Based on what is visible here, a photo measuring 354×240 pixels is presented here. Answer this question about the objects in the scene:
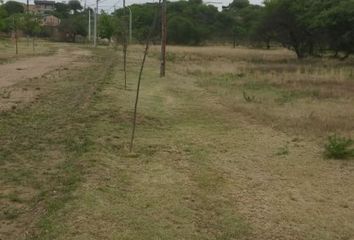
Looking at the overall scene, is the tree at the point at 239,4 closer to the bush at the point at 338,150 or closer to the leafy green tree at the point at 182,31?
the leafy green tree at the point at 182,31

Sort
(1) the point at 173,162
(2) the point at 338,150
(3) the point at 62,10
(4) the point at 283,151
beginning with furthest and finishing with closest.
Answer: (3) the point at 62,10, (4) the point at 283,151, (2) the point at 338,150, (1) the point at 173,162

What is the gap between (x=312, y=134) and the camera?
9758mm

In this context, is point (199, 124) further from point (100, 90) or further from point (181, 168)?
point (100, 90)

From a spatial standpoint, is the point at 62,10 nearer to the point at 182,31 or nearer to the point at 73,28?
the point at 73,28

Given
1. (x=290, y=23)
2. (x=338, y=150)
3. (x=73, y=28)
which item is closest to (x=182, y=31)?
(x=73, y=28)

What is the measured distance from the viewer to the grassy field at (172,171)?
Result: 5.20 m

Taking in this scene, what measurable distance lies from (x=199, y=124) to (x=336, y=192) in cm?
455

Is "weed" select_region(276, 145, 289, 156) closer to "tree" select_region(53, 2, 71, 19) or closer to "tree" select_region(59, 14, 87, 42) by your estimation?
"tree" select_region(59, 14, 87, 42)

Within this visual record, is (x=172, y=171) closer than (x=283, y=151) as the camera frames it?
Yes

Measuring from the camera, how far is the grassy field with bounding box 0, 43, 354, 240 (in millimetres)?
5199

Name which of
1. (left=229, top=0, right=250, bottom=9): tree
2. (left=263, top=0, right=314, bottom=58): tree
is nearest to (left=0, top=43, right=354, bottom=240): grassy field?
(left=263, top=0, right=314, bottom=58): tree

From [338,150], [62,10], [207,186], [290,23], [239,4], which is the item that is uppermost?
[239,4]

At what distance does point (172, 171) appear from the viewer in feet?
23.3

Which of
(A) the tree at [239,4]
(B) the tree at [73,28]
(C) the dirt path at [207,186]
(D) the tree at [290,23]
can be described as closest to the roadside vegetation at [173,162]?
(C) the dirt path at [207,186]
